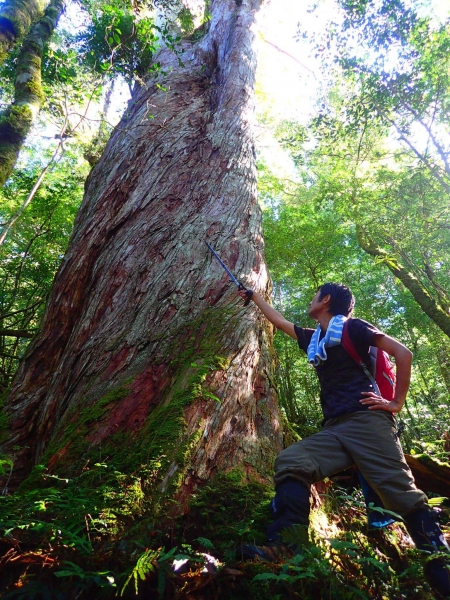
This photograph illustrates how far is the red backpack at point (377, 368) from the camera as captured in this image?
7.53 ft

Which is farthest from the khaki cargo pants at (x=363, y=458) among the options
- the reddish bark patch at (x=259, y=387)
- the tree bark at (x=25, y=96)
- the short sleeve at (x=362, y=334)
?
the tree bark at (x=25, y=96)

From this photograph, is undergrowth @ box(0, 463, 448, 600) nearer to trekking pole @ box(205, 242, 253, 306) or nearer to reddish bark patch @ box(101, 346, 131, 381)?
reddish bark patch @ box(101, 346, 131, 381)

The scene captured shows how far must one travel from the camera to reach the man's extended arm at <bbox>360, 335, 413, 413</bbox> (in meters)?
2.10

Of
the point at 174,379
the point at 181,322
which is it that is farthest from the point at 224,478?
the point at 181,322

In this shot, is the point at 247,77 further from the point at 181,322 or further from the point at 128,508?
the point at 128,508

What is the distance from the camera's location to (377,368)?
7.70 feet

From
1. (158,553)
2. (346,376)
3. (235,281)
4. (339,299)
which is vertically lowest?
(158,553)

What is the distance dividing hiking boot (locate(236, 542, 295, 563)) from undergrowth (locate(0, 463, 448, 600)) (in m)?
0.05

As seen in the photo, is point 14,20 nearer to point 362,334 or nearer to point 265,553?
point 362,334

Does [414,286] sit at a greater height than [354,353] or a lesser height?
greater

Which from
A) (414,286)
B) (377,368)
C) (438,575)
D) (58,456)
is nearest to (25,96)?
(58,456)

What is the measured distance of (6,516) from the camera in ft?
4.35

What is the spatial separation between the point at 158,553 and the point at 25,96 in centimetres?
449

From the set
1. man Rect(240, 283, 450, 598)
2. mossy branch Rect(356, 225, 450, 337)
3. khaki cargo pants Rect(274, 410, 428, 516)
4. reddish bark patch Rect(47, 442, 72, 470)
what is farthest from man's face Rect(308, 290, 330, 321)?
mossy branch Rect(356, 225, 450, 337)
